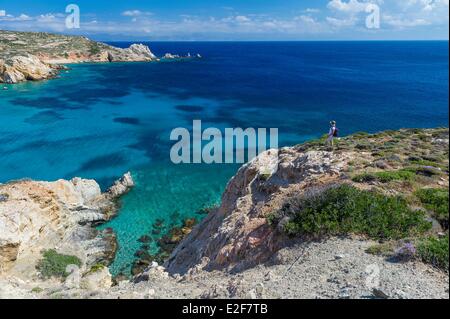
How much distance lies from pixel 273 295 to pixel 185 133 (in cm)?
3890

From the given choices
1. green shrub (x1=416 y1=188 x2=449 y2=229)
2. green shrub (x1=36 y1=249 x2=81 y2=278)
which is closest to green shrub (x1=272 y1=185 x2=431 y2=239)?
green shrub (x1=416 y1=188 x2=449 y2=229)

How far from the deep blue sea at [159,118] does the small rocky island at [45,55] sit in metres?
6.55

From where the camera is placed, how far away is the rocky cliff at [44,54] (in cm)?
8112

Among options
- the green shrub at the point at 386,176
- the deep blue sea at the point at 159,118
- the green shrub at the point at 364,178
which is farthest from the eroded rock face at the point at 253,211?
the deep blue sea at the point at 159,118

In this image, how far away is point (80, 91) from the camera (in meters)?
74.1

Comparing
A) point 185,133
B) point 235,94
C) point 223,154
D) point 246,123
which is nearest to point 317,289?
point 223,154

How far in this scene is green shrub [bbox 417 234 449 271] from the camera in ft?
28.7

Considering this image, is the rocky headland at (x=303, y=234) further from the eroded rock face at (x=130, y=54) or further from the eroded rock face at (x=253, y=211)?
the eroded rock face at (x=130, y=54)

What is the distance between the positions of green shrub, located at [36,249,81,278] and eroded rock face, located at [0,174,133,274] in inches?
16.4

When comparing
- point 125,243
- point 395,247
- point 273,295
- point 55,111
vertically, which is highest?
point 55,111

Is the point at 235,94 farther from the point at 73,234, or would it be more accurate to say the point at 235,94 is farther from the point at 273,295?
the point at 273,295

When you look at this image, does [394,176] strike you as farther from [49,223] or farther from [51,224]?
[51,224]

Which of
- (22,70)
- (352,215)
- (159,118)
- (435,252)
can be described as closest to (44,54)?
(22,70)

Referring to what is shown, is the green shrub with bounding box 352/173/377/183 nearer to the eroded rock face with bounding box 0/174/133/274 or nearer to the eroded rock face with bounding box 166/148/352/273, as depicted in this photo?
the eroded rock face with bounding box 166/148/352/273
